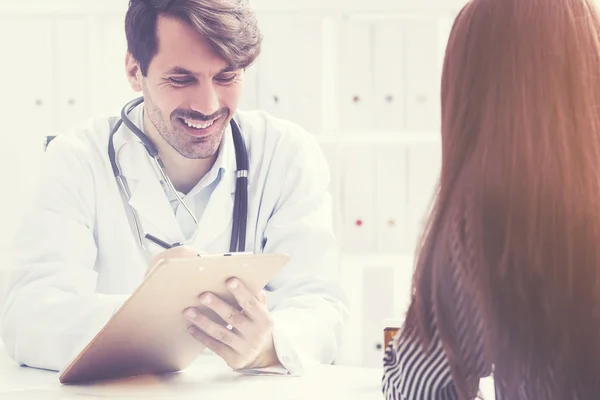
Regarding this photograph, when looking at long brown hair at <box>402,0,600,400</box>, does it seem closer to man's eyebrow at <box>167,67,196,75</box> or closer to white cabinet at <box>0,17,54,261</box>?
man's eyebrow at <box>167,67,196,75</box>

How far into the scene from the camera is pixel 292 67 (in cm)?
268

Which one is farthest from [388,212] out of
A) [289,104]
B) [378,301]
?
[289,104]

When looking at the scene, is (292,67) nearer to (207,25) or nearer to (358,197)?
(358,197)

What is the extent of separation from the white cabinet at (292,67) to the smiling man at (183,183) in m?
0.79

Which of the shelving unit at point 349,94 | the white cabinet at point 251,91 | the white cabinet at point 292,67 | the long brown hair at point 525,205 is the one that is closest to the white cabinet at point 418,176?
the shelving unit at point 349,94

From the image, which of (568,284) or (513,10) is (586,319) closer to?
(568,284)

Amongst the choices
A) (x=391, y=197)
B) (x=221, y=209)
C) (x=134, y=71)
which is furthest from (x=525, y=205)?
(x=391, y=197)

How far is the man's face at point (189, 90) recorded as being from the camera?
172cm

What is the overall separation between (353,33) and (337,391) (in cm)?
165

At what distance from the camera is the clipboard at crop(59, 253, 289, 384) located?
1.15 meters

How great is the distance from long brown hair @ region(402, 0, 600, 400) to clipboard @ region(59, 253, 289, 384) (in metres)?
0.36

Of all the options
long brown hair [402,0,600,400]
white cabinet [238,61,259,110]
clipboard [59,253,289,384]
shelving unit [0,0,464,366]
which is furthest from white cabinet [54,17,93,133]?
long brown hair [402,0,600,400]

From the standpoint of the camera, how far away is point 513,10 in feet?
2.85

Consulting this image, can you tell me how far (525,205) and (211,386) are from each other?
0.63m
